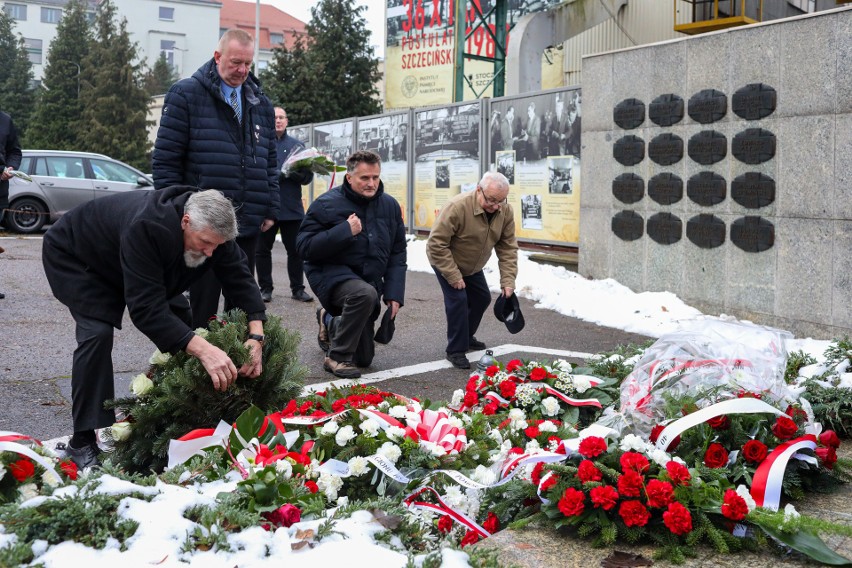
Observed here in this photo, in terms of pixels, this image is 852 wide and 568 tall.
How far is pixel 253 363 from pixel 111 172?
653 inches

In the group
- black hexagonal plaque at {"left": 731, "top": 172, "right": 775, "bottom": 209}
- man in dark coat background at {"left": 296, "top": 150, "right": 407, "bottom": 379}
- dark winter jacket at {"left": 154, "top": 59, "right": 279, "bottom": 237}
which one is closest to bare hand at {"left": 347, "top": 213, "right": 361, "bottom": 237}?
man in dark coat background at {"left": 296, "top": 150, "right": 407, "bottom": 379}

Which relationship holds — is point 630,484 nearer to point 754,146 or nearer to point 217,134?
point 217,134

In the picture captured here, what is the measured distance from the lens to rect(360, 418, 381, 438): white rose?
3912 mm

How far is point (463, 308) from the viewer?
776cm

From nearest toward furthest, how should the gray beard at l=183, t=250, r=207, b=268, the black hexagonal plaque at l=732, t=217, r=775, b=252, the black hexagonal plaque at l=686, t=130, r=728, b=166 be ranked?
the gray beard at l=183, t=250, r=207, b=268 → the black hexagonal plaque at l=732, t=217, r=775, b=252 → the black hexagonal plaque at l=686, t=130, r=728, b=166

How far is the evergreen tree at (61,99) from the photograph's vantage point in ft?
166

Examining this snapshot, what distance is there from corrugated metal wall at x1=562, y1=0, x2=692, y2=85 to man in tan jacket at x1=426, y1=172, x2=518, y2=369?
48.4 feet

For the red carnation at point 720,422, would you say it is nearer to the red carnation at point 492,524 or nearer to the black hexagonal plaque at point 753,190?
the red carnation at point 492,524

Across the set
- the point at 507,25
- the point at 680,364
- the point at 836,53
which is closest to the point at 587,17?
the point at 507,25

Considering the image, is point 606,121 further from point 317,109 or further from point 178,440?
point 317,109

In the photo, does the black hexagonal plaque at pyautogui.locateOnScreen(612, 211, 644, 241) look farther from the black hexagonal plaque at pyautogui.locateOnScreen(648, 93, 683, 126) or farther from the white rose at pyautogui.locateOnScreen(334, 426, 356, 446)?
the white rose at pyautogui.locateOnScreen(334, 426, 356, 446)

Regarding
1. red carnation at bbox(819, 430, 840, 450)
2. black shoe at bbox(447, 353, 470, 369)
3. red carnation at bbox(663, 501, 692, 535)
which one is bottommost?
black shoe at bbox(447, 353, 470, 369)

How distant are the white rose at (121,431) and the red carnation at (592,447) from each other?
6.42 ft

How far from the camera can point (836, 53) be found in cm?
910
